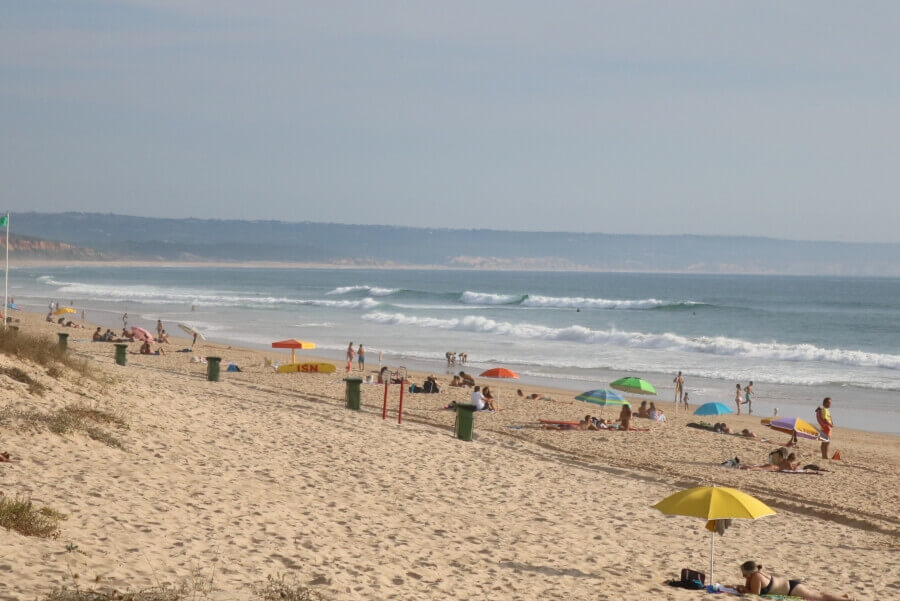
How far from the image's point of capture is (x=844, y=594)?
8531 mm

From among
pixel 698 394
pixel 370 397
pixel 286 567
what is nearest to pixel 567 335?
pixel 698 394

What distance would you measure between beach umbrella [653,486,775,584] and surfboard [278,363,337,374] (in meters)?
17.8

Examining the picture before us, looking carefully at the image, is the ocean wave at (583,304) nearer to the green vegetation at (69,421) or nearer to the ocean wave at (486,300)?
the ocean wave at (486,300)

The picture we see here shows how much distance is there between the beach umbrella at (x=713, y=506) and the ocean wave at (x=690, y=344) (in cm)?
3420

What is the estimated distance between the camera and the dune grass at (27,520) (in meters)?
6.74

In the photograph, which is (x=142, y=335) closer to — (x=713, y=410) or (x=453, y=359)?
(x=453, y=359)

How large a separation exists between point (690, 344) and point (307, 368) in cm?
2594

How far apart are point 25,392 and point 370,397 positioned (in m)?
10.5

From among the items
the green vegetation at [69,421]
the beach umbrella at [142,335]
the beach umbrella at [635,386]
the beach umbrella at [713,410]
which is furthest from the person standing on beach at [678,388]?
the beach umbrella at [142,335]

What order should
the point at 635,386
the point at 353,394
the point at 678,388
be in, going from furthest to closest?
the point at 678,388
the point at 635,386
the point at 353,394

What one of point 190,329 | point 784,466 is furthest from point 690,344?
point 784,466

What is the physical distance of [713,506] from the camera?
26.9ft

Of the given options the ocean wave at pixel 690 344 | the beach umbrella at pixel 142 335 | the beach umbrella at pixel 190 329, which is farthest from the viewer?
the beach umbrella at pixel 190 329

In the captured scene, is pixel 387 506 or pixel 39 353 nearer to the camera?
pixel 387 506
